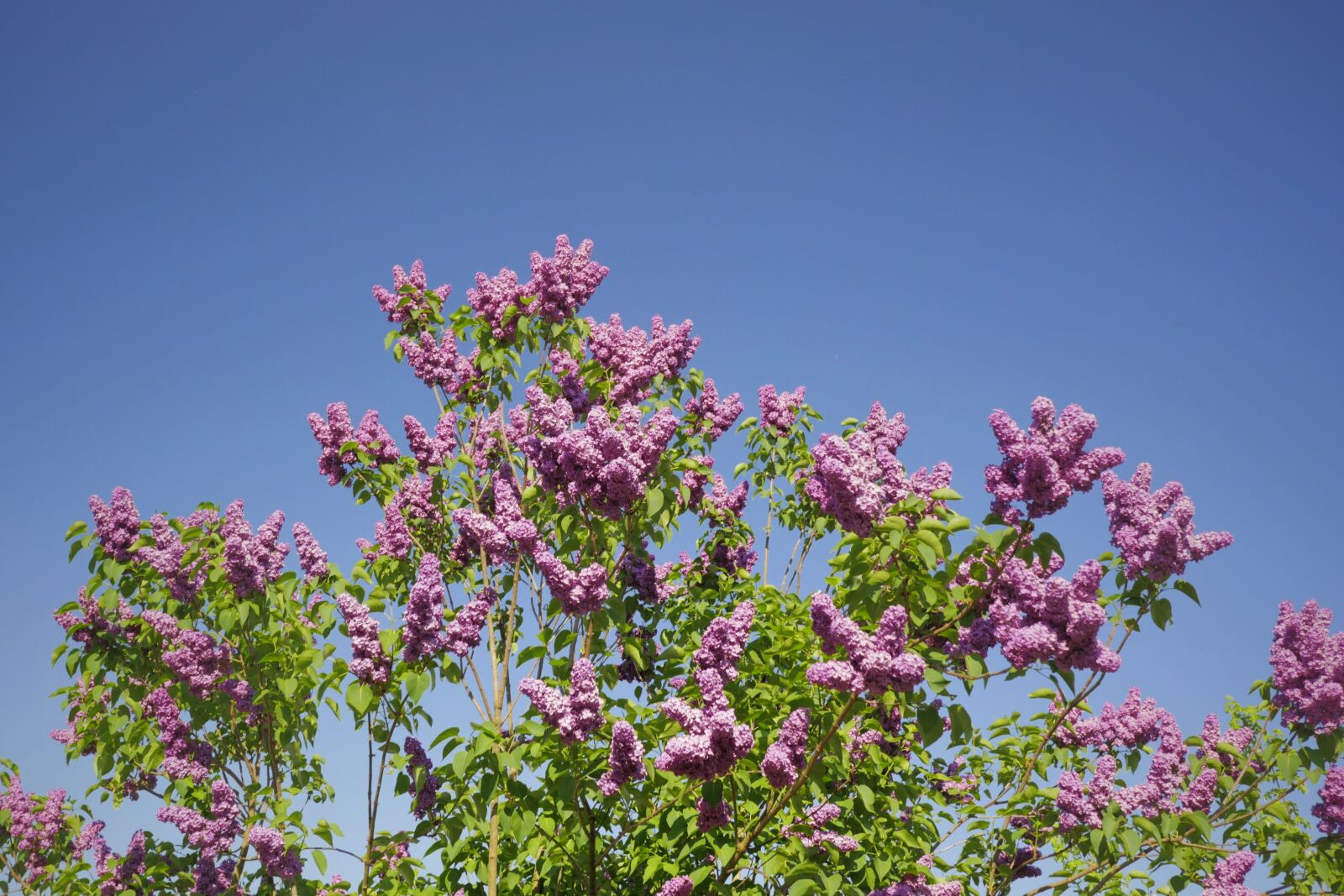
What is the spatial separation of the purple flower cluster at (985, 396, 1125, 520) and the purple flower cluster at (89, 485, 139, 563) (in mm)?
6314

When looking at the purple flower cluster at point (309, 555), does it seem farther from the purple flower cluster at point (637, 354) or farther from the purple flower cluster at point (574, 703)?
the purple flower cluster at point (574, 703)

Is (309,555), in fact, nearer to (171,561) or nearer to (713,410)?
(171,561)

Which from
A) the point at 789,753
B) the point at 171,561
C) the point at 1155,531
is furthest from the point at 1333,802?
the point at 171,561

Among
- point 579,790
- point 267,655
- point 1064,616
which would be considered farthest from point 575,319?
point 1064,616

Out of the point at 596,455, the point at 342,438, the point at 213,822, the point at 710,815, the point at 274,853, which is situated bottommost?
the point at 710,815

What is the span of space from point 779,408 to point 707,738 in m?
6.15

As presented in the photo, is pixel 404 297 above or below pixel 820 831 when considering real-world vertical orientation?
above

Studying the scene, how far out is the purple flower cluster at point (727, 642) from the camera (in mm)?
4613

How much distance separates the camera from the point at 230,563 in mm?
6422

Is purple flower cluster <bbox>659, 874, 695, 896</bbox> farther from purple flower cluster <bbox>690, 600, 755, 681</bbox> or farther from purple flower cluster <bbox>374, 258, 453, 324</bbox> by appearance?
purple flower cluster <bbox>374, 258, 453, 324</bbox>

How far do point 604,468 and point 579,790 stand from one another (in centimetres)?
176

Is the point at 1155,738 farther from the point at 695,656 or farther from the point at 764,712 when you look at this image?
the point at 695,656

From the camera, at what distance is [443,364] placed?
8805 millimetres

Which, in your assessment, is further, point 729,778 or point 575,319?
point 575,319
